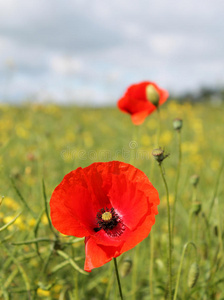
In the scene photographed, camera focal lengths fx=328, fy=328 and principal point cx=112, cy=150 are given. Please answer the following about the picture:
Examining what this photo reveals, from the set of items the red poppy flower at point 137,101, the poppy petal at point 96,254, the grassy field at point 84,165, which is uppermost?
the red poppy flower at point 137,101

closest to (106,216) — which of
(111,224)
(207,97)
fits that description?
(111,224)

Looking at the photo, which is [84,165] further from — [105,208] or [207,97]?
[207,97]

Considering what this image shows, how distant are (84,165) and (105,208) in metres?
2.46

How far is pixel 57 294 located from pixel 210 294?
28.8 inches

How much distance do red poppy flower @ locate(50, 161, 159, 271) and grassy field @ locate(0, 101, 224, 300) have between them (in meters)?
0.21

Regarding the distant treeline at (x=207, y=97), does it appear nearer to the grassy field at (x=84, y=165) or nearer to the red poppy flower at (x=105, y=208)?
the grassy field at (x=84, y=165)

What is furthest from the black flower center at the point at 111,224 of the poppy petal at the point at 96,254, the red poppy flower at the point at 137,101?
the red poppy flower at the point at 137,101

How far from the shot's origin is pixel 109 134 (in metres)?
5.71

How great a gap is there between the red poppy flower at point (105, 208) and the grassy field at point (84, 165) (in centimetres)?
21

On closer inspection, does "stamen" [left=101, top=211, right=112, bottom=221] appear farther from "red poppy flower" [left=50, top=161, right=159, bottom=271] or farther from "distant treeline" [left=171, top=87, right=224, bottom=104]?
"distant treeline" [left=171, top=87, right=224, bottom=104]

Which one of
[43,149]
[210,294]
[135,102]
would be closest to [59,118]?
[43,149]

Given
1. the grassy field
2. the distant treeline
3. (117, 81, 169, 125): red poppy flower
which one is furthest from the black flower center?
the distant treeline

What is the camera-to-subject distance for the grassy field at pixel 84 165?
124 centimetres

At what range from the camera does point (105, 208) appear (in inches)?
35.4
